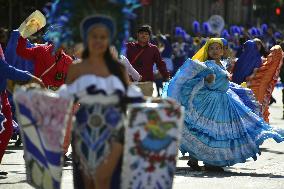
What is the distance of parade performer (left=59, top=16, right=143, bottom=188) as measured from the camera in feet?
25.4

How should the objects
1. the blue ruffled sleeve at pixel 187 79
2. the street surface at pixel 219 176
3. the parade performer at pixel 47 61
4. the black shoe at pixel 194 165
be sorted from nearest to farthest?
1. the street surface at pixel 219 176
2. the blue ruffled sleeve at pixel 187 79
3. the black shoe at pixel 194 165
4. the parade performer at pixel 47 61

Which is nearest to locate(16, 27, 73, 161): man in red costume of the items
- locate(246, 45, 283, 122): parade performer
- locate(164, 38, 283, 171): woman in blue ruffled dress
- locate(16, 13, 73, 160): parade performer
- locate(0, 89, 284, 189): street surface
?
locate(16, 13, 73, 160): parade performer

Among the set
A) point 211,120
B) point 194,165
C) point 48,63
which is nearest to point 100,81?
point 211,120

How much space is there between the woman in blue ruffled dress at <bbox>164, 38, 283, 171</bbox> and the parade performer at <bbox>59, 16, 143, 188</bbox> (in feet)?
15.7

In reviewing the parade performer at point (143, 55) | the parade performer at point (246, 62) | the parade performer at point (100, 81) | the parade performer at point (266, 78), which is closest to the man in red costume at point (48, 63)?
the parade performer at point (143, 55)

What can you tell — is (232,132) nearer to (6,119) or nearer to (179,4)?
(6,119)

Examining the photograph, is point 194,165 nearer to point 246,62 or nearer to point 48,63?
point 48,63

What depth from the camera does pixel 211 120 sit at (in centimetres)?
1278

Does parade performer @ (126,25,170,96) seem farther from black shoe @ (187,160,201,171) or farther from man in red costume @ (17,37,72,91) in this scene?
black shoe @ (187,160,201,171)

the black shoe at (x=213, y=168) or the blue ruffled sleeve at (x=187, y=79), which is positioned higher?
the blue ruffled sleeve at (x=187, y=79)

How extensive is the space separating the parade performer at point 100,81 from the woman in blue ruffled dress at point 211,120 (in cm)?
478

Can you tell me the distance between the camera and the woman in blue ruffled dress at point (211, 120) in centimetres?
1272

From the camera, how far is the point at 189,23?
6322 cm

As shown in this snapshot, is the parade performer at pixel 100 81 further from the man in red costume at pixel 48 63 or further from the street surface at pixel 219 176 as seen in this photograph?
the man in red costume at pixel 48 63
